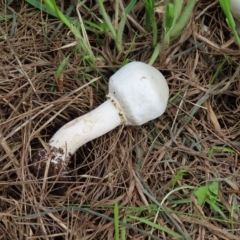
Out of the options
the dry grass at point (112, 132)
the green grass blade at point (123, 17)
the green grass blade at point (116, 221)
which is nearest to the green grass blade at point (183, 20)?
the dry grass at point (112, 132)

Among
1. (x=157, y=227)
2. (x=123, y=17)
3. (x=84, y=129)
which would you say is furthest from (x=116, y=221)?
(x=123, y=17)

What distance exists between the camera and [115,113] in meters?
1.59

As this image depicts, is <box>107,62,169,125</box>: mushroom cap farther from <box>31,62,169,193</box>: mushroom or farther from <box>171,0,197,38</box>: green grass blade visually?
<box>171,0,197,38</box>: green grass blade

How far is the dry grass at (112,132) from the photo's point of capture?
1.58 metres

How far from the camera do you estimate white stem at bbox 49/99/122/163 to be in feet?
5.21

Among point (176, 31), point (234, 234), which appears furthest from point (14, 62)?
point (234, 234)

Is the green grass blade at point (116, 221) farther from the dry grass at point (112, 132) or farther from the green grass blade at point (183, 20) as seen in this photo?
the green grass blade at point (183, 20)

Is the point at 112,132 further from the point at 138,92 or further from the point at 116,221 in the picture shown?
the point at 116,221

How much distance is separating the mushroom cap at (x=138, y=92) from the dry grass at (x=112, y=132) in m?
0.10

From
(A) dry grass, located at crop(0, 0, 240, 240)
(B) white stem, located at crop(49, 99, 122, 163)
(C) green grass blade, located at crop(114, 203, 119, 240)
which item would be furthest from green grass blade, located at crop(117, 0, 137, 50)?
(C) green grass blade, located at crop(114, 203, 119, 240)

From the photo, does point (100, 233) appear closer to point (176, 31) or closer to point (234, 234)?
point (234, 234)

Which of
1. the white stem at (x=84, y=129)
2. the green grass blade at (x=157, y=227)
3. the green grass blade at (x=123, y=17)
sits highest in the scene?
the green grass blade at (x=123, y=17)

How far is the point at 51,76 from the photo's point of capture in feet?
5.70

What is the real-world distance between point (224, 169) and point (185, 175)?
0.15 metres
